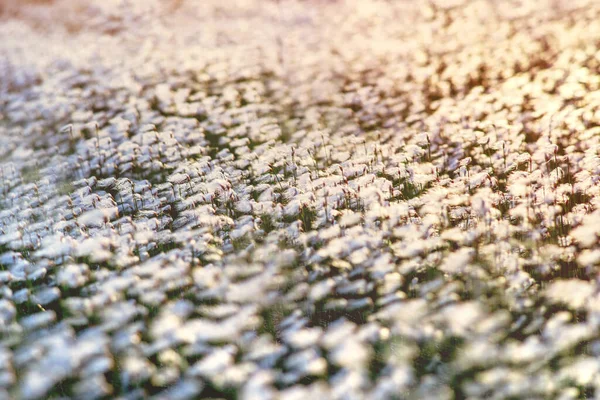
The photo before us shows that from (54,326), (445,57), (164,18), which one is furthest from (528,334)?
(164,18)

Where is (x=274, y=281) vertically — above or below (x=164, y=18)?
below

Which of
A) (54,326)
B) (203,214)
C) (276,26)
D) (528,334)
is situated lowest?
(528,334)

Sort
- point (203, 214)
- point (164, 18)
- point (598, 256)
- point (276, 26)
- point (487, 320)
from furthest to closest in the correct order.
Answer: point (164, 18) → point (276, 26) → point (203, 214) → point (598, 256) → point (487, 320)

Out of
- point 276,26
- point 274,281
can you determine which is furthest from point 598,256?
point 276,26

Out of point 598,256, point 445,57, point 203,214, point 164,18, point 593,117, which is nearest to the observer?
point 598,256

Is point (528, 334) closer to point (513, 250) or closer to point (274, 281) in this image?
point (513, 250)

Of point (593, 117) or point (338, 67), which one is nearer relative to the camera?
point (593, 117)
